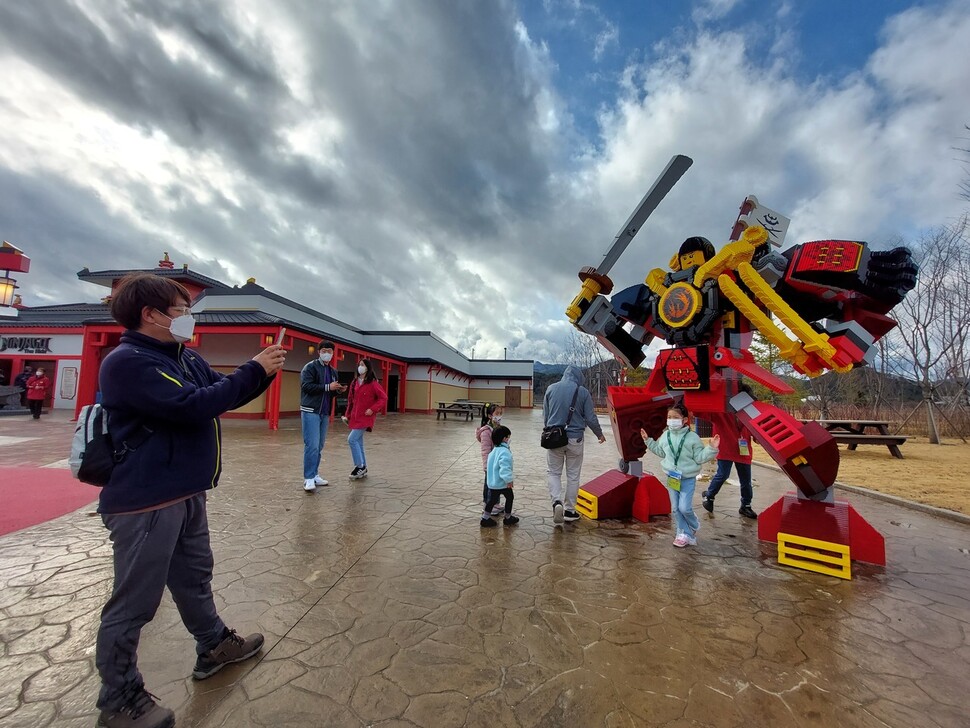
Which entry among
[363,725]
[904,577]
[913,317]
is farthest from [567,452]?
[913,317]

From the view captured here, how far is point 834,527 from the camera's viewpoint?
3.57 meters

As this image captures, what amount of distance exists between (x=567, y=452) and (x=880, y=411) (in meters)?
25.4

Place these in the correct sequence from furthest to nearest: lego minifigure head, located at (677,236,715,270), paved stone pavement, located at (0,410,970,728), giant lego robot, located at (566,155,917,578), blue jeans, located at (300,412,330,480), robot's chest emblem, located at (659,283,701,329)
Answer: blue jeans, located at (300,412,330,480) < lego minifigure head, located at (677,236,715,270) < robot's chest emblem, located at (659,283,701,329) < giant lego robot, located at (566,155,917,578) < paved stone pavement, located at (0,410,970,728)

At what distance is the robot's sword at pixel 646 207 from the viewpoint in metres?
4.31

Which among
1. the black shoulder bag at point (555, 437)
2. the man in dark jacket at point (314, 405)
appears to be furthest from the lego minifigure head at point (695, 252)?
the man in dark jacket at point (314, 405)

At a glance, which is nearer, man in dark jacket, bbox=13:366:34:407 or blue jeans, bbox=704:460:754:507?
blue jeans, bbox=704:460:754:507

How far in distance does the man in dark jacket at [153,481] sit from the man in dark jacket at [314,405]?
11.6 feet

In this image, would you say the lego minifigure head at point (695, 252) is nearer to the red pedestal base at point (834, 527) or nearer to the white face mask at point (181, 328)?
the red pedestal base at point (834, 527)

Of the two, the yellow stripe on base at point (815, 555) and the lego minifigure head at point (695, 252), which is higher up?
the lego minifigure head at point (695, 252)

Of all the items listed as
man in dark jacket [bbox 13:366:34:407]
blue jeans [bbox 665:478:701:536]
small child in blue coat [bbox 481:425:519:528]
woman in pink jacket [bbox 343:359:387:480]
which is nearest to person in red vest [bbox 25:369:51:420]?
man in dark jacket [bbox 13:366:34:407]

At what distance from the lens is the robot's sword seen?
4309mm

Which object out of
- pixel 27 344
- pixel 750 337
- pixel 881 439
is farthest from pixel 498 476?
pixel 27 344

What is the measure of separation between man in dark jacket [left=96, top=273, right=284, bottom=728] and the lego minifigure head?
4432mm

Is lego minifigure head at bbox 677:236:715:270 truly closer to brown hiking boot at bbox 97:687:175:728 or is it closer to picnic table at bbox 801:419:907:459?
brown hiking boot at bbox 97:687:175:728
